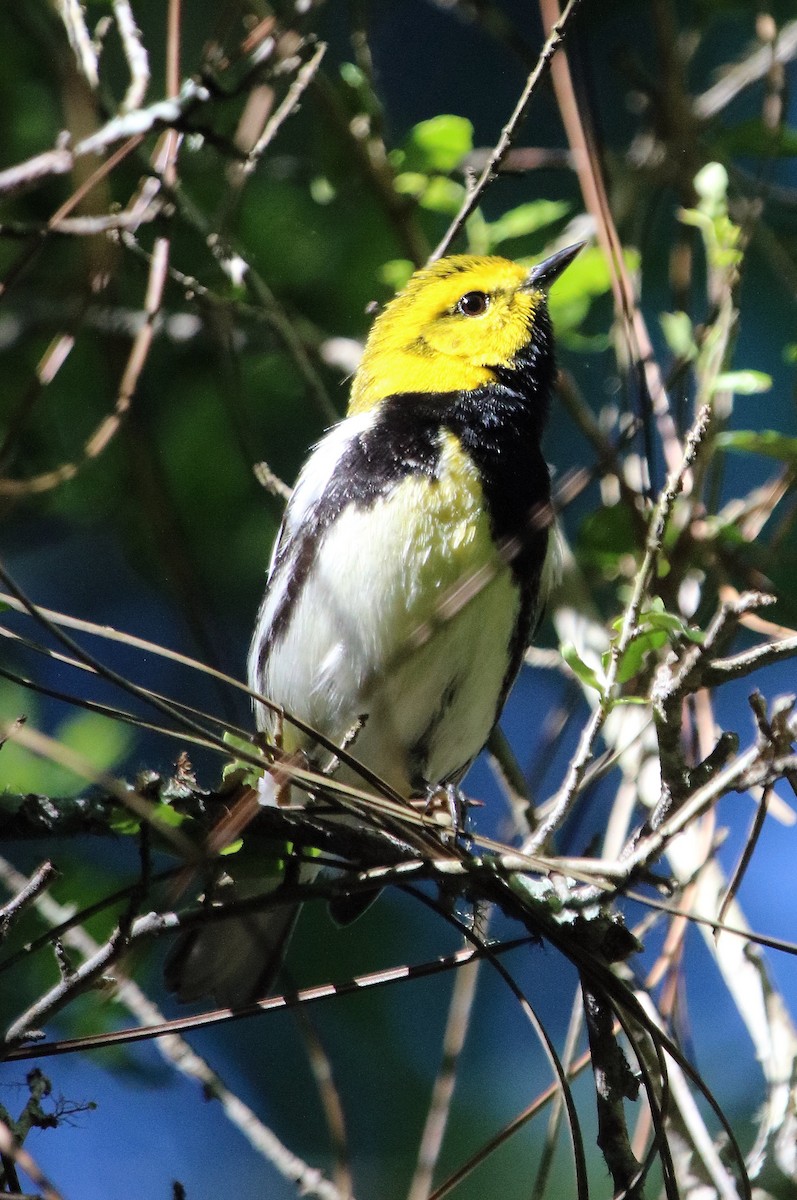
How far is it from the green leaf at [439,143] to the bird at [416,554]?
0.25 m

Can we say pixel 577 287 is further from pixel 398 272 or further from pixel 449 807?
pixel 449 807

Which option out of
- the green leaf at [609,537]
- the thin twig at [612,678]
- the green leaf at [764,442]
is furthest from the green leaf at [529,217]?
the thin twig at [612,678]

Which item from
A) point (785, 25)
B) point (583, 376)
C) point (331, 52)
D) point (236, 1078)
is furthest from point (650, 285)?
point (236, 1078)

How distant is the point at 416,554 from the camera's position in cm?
247

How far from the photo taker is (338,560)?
254 centimetres

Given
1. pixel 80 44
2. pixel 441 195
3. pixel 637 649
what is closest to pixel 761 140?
pixel 441 195

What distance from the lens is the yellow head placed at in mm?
2879

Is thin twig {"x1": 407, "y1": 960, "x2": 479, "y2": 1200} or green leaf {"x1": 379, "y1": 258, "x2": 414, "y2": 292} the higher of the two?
green leaf {"x1": 379, "y1": 258, "x2": 414, "y2": 292}

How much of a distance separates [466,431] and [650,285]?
1828mm

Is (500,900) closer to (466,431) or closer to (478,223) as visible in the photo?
(466,431)

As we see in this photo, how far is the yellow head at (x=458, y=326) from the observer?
2879 millimetres

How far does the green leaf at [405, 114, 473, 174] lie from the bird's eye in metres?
0.29

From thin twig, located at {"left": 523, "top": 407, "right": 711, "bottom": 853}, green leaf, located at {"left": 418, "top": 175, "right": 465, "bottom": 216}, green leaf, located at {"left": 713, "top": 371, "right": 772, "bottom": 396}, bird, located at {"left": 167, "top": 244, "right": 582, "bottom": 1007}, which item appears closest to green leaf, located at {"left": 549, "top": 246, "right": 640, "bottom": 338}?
bird, located at {"left": 167, "top": 244, "right": 582, "bottom": 1007}

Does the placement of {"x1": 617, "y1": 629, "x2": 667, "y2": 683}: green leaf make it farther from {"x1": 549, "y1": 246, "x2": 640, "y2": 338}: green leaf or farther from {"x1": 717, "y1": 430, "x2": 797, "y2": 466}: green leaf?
{"x1": 549, "y1": 246, "x2": 640, "y2": 338}: green leaf
